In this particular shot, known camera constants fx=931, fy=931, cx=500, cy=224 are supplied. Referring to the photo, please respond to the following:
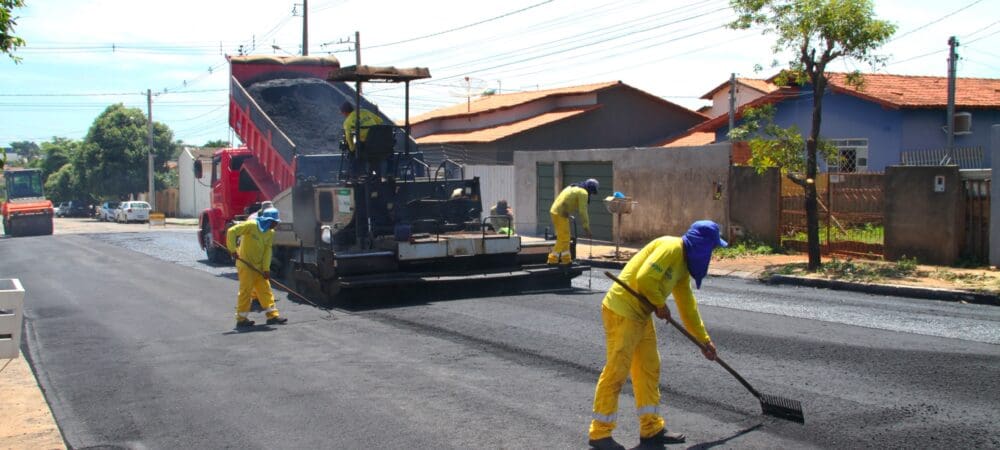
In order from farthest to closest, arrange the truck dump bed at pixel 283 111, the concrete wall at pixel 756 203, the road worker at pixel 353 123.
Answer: the concrete wall at pixel 756 203 < the truck dump bed at pixel 283 111 < the road worker at pixel 353 123

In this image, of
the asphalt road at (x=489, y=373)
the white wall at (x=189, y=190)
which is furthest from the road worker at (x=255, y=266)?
the white wall at (x=189, y=190)

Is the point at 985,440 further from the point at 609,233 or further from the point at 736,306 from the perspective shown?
the point at 609,233

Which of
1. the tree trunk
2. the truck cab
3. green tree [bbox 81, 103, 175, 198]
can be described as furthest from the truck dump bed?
green tree [bbox 81, 103, 175, 198]

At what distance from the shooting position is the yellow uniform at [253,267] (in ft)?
36.0

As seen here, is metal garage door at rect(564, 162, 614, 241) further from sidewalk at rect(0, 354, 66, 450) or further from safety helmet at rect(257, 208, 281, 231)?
sidewalk at rect(0, 354, 66, 450)

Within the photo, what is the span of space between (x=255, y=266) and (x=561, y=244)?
4.46m

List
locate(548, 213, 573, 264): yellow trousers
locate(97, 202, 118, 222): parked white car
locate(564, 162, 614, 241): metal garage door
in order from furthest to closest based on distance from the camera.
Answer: locate(97, 202, 118, 222): parked white car → locate(564, 162, 614, 241): metal garage door → locate(548, 213, 573, 264): yellow trousers

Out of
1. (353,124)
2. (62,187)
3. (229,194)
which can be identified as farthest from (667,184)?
(62,187)

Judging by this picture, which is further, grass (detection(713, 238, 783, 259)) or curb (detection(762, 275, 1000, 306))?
grass (detection(713, 238, 783, 259))

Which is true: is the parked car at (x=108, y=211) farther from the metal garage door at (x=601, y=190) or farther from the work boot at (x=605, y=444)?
the work boot at (x=605, y=444)

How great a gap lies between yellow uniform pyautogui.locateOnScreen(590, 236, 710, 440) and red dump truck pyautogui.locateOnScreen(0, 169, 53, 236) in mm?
36723

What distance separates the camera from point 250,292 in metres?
11.0

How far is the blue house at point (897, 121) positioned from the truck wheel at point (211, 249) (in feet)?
44.6

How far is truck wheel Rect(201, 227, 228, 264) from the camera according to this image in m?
19.7
